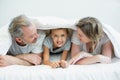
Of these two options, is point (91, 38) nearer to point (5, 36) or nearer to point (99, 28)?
point (99, 28)

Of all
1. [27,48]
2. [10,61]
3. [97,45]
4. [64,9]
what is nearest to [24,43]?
[27,48]

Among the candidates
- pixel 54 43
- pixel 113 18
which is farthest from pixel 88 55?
pixel 113 18

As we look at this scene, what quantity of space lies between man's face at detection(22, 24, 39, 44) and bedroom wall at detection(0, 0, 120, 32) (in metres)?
0.49

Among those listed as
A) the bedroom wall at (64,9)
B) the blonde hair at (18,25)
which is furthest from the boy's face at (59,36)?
the bedroom wall at (64,9)

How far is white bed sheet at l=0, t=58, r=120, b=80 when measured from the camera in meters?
1.14

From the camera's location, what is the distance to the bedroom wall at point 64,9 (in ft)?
5.97

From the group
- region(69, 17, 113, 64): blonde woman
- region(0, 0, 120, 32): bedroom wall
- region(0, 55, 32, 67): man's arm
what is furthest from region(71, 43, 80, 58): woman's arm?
region(0, 0, 120, 32): bedroom wall

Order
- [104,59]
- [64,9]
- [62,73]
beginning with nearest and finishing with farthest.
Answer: [62,73] < [104,59] < [64,9]

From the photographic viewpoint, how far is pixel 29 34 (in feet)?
4.26

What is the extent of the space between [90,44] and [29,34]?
1.03 ft

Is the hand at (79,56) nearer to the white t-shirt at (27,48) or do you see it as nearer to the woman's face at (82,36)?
the woman's face at (82,36)

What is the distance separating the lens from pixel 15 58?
1315 mm

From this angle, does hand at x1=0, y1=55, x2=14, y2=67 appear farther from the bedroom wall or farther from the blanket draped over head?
the bedroom wall

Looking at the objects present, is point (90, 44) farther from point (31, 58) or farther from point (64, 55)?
point (31, 58)
